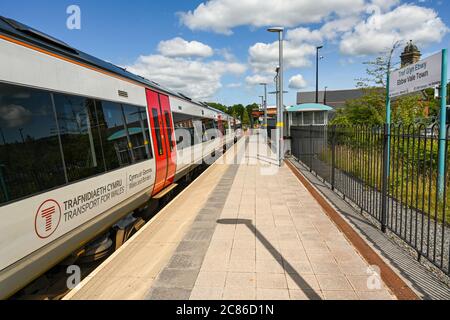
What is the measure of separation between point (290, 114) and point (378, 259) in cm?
1965

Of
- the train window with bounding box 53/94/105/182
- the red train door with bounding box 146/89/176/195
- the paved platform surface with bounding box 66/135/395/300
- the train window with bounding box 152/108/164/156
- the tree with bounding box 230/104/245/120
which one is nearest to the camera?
the paved platform surface with bounding box 66/135/395/300

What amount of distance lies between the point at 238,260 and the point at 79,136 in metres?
2.64

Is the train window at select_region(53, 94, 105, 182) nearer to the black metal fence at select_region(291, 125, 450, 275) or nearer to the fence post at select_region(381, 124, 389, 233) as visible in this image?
the black metal fence at select_region(291, 125, 450, 275)

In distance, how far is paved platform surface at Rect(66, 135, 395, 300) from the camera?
3414 mm

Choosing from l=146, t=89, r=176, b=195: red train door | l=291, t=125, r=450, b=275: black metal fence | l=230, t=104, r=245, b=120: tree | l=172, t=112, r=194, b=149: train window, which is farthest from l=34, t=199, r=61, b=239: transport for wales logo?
l=230, t=104, r=245, b=120: tree

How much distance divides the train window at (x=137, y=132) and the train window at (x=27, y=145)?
220 cm

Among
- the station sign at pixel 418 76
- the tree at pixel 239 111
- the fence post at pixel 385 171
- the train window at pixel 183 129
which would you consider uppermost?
the tree at pixel 239 111

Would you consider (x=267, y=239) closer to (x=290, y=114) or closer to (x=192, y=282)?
(x=192, y=282)

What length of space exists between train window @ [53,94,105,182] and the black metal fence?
4.16m

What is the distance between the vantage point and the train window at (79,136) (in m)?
3.65

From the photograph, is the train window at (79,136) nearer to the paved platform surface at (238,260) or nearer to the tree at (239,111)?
the paved platform surface at (238,260)

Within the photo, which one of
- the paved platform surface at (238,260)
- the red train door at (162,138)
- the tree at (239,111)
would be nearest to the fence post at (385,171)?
the paved platform surface at (238,260)

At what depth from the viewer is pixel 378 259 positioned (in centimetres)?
405

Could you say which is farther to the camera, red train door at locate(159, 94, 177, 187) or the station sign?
red train door at locate(159, 94, 177, 187)
